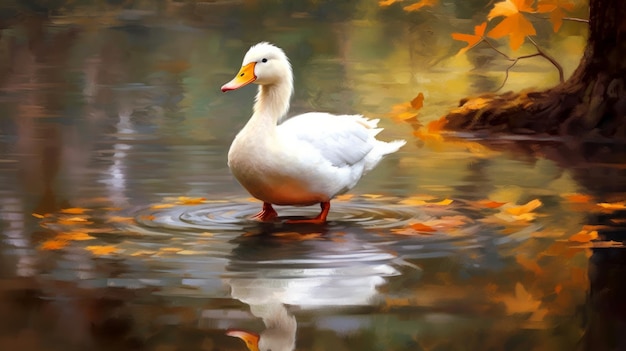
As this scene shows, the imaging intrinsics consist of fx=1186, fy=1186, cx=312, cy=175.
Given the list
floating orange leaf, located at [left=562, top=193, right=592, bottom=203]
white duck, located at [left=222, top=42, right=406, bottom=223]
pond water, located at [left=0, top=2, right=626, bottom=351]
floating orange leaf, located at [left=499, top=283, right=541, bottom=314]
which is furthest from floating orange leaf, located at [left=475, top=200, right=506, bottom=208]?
floating orange leaf, located at [left=499, top=283, right=541, bottom=314]

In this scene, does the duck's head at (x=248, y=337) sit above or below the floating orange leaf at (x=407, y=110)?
above

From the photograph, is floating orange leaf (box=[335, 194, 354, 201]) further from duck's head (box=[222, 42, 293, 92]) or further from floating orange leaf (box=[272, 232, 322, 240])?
floating orange leaf (box=[272, 232, 322, 240])

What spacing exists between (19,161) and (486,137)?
11.8 feet

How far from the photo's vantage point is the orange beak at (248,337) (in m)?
3.59

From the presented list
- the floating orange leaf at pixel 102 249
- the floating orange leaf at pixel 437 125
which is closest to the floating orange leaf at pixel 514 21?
the floating orange leaf at pixel 437 125

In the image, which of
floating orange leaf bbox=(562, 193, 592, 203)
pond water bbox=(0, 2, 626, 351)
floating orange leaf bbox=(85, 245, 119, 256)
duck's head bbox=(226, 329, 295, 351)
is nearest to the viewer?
duck's head bbox=(226, 329, 295, 351)

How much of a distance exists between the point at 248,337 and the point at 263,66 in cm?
222

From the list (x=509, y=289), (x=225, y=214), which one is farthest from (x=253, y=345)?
(x=225, y=214)

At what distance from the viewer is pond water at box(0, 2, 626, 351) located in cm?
384

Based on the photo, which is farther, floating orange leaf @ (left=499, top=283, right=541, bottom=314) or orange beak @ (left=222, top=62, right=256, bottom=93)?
orange beak @ (left=222, top=62, right=256, bottom=93)

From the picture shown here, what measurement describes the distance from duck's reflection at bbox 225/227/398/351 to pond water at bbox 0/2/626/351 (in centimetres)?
1

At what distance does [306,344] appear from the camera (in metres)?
3.63

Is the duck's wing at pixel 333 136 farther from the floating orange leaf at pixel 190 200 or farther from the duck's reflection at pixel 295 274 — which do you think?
the floating orange leaf at pixel 190 200

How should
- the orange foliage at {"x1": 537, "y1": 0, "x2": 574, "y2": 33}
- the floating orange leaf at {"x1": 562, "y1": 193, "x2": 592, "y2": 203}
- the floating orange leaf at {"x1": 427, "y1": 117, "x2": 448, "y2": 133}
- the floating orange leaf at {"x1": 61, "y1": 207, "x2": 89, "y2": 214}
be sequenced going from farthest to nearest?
the floating orange leaf at {"x1": 427, "y1": 117, "x2": 448, "y2": 133}
the orange foliage at {"x1": 537, "y1": 0, "x2": 574, "y2": 33}
the floating orange leaf at {"x1": 562, "y1": 193, "x2": 592, "y2": 203}
the floating orange leaf at {"x1": 61, "y1": 207, "x2": 89, "y2": 214}
